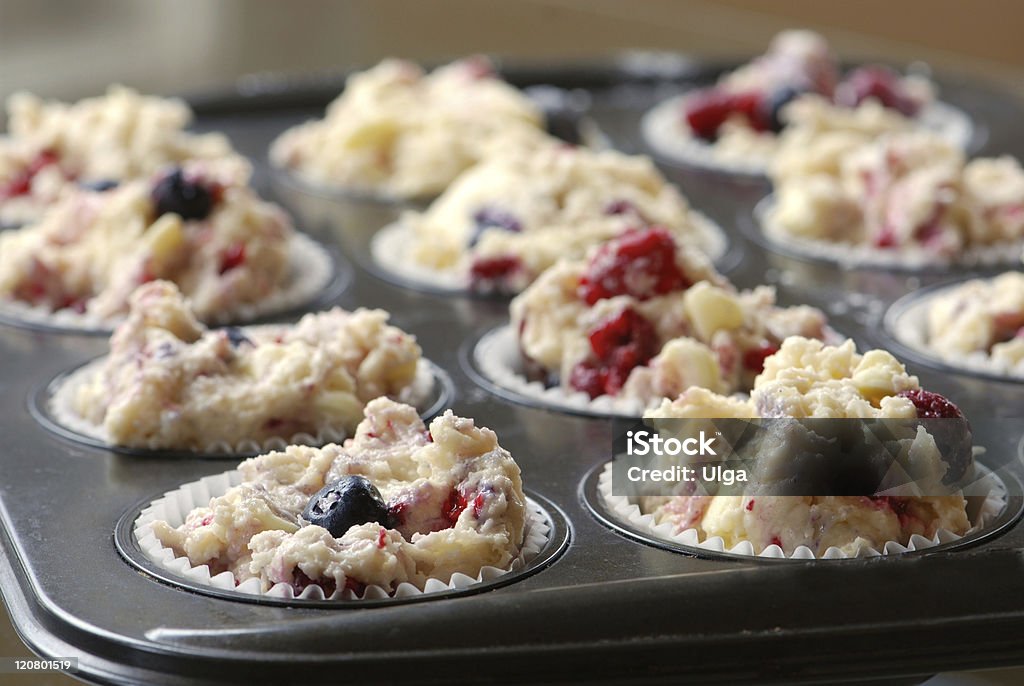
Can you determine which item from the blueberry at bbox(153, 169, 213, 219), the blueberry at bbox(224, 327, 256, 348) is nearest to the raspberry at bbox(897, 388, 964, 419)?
the blueberry at bbox(224, 327, 256, 348)

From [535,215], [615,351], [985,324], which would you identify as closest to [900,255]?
[985,324]

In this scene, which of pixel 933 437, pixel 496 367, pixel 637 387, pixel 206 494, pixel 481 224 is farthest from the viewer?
pixel 481 224

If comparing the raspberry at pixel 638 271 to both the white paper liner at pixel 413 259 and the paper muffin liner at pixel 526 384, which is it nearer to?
the paper muffin liner at pixel 526 384

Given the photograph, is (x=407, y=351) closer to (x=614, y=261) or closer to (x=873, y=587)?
(x=614, y=261)

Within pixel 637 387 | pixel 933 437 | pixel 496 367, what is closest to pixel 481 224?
pixel 496 367

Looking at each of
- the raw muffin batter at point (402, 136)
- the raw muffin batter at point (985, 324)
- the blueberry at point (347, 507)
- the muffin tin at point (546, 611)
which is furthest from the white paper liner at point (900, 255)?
the blueberry at point (347, 507)

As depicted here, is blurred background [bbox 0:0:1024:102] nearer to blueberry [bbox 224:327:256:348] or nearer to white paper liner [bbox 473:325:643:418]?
white paper liner [bbox 473:325:643:418]
